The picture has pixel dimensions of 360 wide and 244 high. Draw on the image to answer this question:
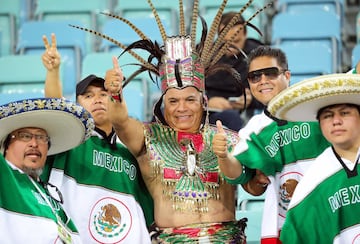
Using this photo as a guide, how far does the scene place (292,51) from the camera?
7.75 m

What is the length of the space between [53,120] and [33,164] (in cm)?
25

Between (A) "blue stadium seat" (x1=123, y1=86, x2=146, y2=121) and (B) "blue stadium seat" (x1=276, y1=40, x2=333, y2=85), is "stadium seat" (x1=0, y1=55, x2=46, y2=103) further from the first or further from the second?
(B) "blue stadium seat" (x1=276, y1=40, x2=333, y2=85)

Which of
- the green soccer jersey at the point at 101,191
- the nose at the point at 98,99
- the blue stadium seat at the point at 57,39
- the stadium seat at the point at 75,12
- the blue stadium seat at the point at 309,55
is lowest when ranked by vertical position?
the green soccer jersey at the point at 101,191

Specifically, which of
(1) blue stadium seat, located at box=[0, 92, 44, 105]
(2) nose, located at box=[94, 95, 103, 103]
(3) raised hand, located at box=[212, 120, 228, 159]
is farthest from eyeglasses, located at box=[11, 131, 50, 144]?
(1) blue stadium seat, located at box=[0, 92, 44, 105]

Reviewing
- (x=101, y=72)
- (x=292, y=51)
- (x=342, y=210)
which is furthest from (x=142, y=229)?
(x=292, y=51)

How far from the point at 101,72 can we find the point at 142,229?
82.5 inches

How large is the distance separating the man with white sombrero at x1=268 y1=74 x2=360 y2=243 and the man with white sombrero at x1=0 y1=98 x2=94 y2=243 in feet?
3.34

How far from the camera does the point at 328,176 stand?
4867 mm

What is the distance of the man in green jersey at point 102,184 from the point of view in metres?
5.50

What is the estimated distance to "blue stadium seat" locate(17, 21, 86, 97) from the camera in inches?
317

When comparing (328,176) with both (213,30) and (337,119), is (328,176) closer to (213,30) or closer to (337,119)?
(337,119)

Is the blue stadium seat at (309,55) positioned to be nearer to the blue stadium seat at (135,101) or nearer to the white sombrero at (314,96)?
the blue stadium seat at (135,101)

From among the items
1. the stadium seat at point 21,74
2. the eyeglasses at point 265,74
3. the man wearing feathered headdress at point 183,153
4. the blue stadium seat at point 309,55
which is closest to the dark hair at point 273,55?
the eyeglasses at point 265,74

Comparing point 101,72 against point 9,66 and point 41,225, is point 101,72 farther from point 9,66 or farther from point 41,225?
point 41,225
